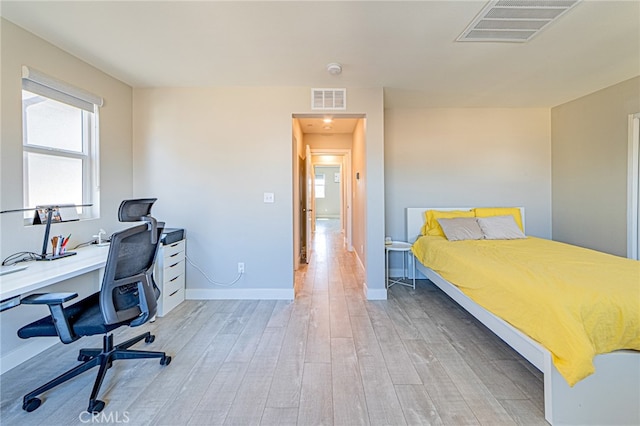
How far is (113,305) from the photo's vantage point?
1605mm

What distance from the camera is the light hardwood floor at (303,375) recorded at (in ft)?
4.91

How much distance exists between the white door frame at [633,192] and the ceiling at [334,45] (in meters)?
0.61

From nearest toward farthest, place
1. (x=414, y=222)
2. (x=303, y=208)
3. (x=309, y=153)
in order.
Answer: (x=414, y=222) → (x=303, y=208) → (x=309, y=153)

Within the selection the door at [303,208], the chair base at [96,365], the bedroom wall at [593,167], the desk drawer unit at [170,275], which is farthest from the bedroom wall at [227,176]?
the bedroom wall at [593,167]

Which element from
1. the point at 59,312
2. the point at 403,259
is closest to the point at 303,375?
the point at 59,312

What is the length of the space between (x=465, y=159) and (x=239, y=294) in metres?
3.57

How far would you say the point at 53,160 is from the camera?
2375 millimetres

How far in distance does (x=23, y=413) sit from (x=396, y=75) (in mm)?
3749

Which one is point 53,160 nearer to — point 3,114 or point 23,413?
point 3,114

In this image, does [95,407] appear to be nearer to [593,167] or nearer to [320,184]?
[593,167]

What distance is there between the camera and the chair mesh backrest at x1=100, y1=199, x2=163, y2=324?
5.16 ft

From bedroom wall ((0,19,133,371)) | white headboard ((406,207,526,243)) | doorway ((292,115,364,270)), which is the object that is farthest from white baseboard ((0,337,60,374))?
white headboard ((406,207,526,243))

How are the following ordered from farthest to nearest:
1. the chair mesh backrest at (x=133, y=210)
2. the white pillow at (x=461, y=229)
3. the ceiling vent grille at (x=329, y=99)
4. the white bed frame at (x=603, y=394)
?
the white pillow at (x=461, y=229)
the ceiling vent grille at (x=329, y=99)
the chair mesh backrest at (x=133, y=210)
the white bed frame at (x=603, y=394)

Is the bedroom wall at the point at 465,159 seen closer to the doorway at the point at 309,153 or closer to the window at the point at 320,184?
the doorway at the point at 309,153
